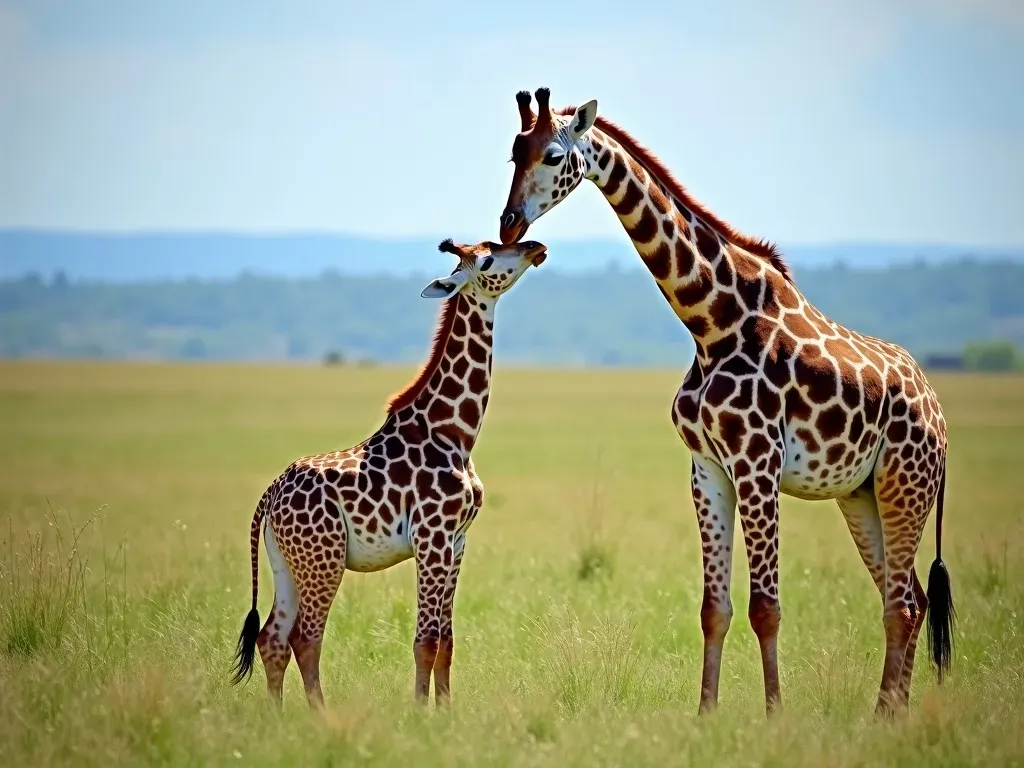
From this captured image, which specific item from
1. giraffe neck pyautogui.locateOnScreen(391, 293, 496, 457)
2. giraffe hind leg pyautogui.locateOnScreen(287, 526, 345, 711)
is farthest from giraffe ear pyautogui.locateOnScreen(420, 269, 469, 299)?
giraffe hind leg pyautogui.locateOnScreen(287, 526, 345, 711)

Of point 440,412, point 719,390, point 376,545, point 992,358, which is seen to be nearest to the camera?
point 719,390

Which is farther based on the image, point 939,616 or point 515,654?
point 515,654

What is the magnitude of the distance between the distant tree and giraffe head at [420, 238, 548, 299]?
410 feet

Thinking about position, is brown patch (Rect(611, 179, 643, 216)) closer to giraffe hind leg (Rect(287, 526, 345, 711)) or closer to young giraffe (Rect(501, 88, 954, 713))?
young giraffe (Rect(501, 88, 954, 713))

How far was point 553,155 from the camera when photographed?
8.44m

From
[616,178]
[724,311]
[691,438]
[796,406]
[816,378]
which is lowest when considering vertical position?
[691,438]

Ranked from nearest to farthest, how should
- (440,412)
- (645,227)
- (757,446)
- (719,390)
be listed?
(757,446) < (719,390) < (645,227) < (440,412)

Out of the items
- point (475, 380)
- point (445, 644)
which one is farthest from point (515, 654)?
point (475, 380)

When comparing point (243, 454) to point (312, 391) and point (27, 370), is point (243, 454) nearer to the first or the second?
point (312, 391)

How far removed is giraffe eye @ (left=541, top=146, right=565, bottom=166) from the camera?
8.44 meters

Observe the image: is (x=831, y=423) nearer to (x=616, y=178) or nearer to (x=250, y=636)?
(x=616, y=178)

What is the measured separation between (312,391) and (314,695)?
63.3 meters

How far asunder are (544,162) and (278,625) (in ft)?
10.5

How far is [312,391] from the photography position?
71.4 m
